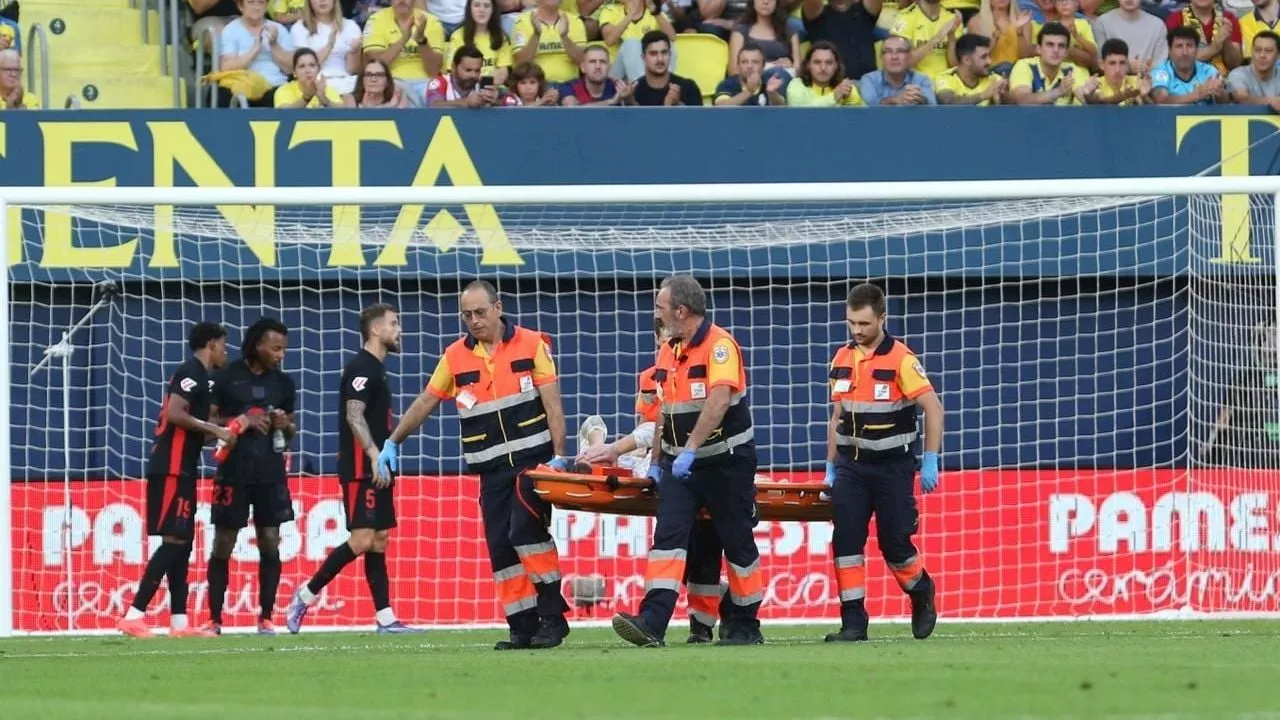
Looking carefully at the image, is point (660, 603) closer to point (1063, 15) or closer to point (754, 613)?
point (754, 613)

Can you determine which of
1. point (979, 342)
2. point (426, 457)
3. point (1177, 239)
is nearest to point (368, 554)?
point (426, 457)

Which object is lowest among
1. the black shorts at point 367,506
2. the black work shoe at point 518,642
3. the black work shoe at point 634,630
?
the black work shoe at point 518,642

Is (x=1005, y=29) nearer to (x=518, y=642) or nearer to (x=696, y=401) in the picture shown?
(x=696, y=401)

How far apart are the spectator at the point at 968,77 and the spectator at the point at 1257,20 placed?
2176 millimetres

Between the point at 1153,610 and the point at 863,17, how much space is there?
5.24 meters

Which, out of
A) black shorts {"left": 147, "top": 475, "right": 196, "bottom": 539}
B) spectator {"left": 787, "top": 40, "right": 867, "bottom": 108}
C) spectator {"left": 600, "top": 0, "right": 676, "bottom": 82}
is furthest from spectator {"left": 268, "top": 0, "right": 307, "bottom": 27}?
black shorts {"left": 147, "top": 475, "right": 196, "bottom": 539}

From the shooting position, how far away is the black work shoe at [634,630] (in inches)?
361

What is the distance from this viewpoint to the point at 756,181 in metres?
14.7

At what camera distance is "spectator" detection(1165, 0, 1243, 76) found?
16250 millimetres

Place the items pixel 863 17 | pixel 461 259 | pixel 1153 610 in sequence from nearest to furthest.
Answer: pixel 1153 610 < pixel 461 259 < pixel 863 17

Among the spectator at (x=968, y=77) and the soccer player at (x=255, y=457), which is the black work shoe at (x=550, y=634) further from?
the spectator at (x=968, y=77)

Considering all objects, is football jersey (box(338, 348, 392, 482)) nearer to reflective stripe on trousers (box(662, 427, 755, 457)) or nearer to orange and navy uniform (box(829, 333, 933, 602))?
reflective stripe on trousers (box(662, 427, 755, 457))

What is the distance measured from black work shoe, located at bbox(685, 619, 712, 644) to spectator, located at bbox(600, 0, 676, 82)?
21.2 feet

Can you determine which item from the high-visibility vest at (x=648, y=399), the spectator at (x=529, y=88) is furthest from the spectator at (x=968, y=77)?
the high-visibility vest at (x=648, y=399)
